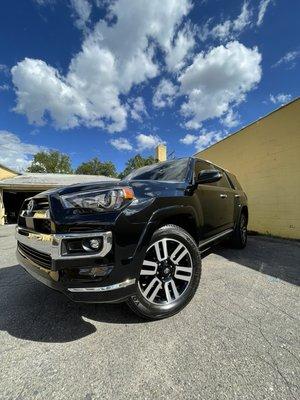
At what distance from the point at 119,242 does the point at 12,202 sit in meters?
20.6

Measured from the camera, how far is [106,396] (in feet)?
5.43

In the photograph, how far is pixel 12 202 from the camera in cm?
2000

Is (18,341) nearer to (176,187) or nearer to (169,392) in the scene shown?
(169,392)

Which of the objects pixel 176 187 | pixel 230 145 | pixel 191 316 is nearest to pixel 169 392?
pixel 191 316

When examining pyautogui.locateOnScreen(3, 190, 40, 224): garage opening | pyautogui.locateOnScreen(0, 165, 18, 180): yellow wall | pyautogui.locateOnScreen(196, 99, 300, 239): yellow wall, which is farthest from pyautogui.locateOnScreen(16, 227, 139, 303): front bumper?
pyautogui.locateOnScreen(0, 165, 18, 180): yellow wall

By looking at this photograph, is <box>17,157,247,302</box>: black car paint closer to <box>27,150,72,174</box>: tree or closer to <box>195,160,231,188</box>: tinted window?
<box>195,160,231,188</box>: tinted window

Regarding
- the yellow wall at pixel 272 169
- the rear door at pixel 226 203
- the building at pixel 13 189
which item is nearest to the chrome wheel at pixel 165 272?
the rear door at pixel 226 203

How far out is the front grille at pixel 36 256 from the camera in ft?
7.56

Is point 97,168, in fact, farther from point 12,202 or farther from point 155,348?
point 155,348

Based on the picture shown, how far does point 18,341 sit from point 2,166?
2075 cm

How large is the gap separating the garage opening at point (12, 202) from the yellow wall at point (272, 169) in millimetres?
14807

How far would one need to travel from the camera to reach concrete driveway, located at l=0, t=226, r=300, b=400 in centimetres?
172

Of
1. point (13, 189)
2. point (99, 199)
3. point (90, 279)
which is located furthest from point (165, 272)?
point (13, 189)

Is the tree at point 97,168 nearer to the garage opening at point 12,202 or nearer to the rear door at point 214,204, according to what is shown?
the garage opening at point 12,202
